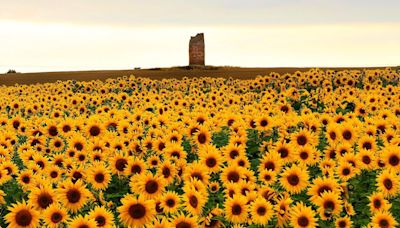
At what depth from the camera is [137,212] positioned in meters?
7.23

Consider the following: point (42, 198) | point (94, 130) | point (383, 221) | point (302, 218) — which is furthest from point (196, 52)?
point (302, 218)

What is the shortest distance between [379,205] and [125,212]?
3.65m

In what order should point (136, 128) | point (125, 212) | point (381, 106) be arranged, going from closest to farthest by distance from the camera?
1. point (125, 212)
2. point (136, 128)
3. point (381, 106)

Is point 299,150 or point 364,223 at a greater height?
point 299,150

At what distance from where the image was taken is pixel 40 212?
8.15 metres

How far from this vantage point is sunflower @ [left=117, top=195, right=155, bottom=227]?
23.7 ft

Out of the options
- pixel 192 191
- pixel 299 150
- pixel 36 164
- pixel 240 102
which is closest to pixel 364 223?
pixel 299 150

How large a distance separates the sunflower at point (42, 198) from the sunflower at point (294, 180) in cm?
346

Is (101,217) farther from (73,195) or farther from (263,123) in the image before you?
(263,123)

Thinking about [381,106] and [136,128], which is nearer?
[136,128]

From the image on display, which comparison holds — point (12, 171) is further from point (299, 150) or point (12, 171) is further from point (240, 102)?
point (240, 102)

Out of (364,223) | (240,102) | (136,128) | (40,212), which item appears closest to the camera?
(40,212)

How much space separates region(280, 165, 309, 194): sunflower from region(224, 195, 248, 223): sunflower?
165 cm

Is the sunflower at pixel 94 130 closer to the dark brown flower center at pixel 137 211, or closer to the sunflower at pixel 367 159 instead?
the sunflower at pixel 367 159
